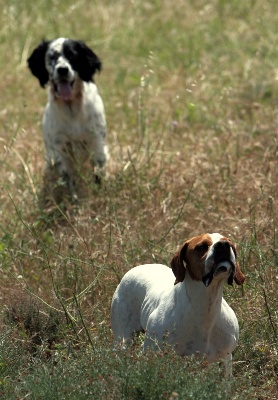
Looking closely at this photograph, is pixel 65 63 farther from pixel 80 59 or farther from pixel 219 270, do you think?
pixel 219 270

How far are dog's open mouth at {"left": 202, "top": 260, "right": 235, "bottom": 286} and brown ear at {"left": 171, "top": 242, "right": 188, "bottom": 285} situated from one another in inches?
6.2

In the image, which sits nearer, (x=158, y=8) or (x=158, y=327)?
(x=158, y=327)

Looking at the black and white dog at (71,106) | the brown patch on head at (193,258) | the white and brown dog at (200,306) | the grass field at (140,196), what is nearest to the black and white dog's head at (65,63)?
the black and white dog at (71,106)

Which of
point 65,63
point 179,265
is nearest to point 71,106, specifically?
point 65,63

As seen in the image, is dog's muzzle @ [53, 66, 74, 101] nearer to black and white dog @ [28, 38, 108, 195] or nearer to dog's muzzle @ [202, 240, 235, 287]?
black and white dog @ [28, 38, 108, 195]

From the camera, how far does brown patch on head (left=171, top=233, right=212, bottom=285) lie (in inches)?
173

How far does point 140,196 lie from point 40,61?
1.95 meters

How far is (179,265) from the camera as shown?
4484 mm

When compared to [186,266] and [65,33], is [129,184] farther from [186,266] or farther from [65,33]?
[65,33]

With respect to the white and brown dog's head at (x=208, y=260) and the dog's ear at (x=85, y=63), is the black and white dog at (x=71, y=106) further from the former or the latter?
the white and brown dog's head at (x=208, y=260)

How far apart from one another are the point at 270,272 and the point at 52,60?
311cm

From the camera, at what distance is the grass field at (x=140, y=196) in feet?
14.6

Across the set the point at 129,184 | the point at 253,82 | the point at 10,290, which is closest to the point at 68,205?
the point at 129,184

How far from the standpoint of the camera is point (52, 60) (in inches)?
310
